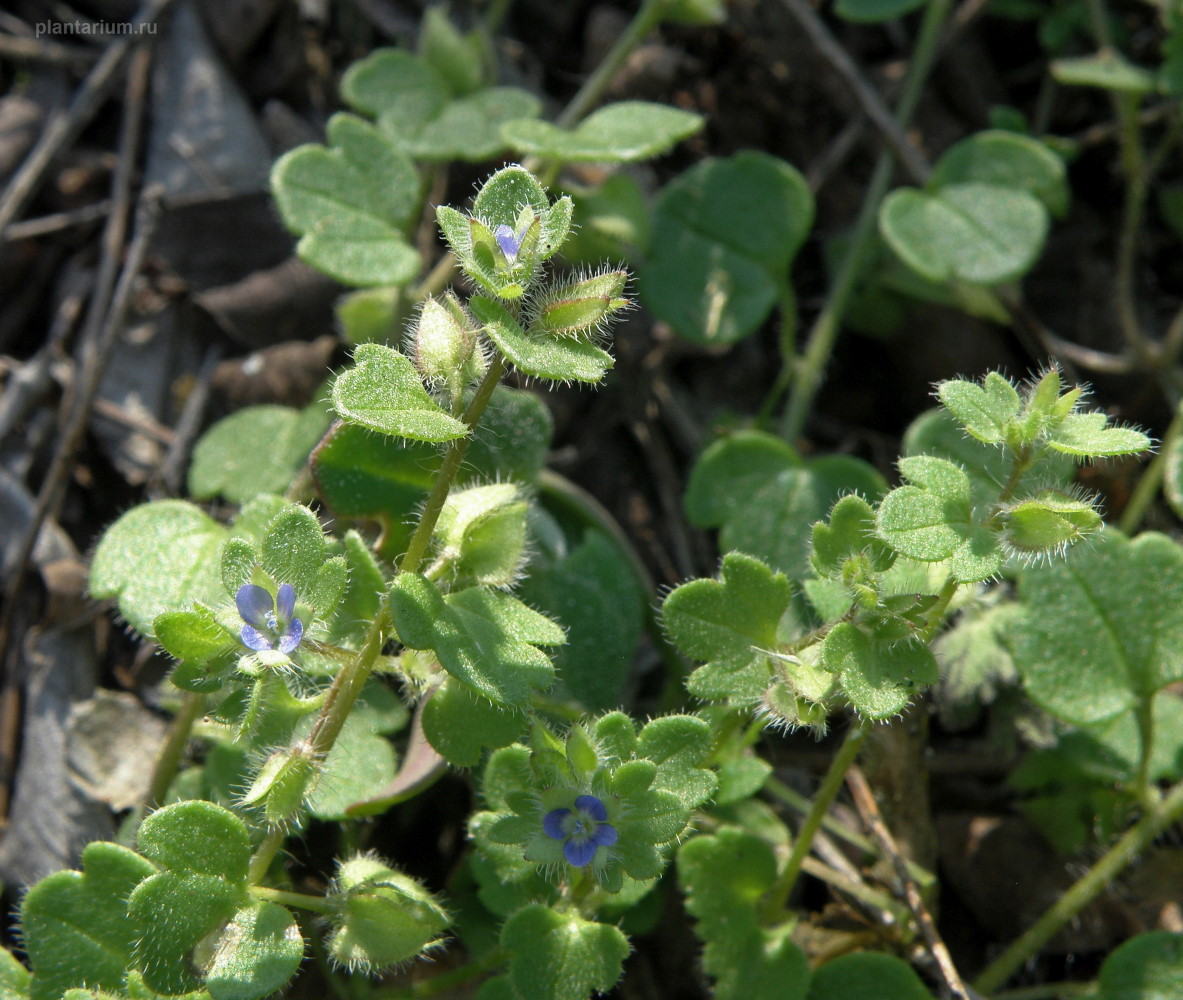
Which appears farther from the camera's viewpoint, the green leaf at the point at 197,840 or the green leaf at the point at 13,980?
the green leaf at the point at 13,980

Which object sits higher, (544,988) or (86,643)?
(544,988)

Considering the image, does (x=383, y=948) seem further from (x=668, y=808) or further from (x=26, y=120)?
(x=26, y=120)

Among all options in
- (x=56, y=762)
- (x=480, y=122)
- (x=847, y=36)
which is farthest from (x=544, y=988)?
(x=847, y=36)

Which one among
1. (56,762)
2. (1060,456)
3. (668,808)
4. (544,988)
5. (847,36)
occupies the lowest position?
(56,762)

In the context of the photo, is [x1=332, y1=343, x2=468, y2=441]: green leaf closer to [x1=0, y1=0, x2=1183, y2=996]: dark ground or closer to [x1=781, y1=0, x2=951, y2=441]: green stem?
[x1=0, y1=0, x2=1183, y2=996]: dark ground

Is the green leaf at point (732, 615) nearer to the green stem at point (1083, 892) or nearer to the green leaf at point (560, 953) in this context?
the green leaf at point (560, 953)

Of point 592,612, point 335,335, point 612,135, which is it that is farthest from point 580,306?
point 335,335

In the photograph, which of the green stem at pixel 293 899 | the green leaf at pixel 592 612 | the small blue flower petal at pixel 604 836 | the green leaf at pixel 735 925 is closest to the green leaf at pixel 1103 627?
the green leaf at pixel 735 925
